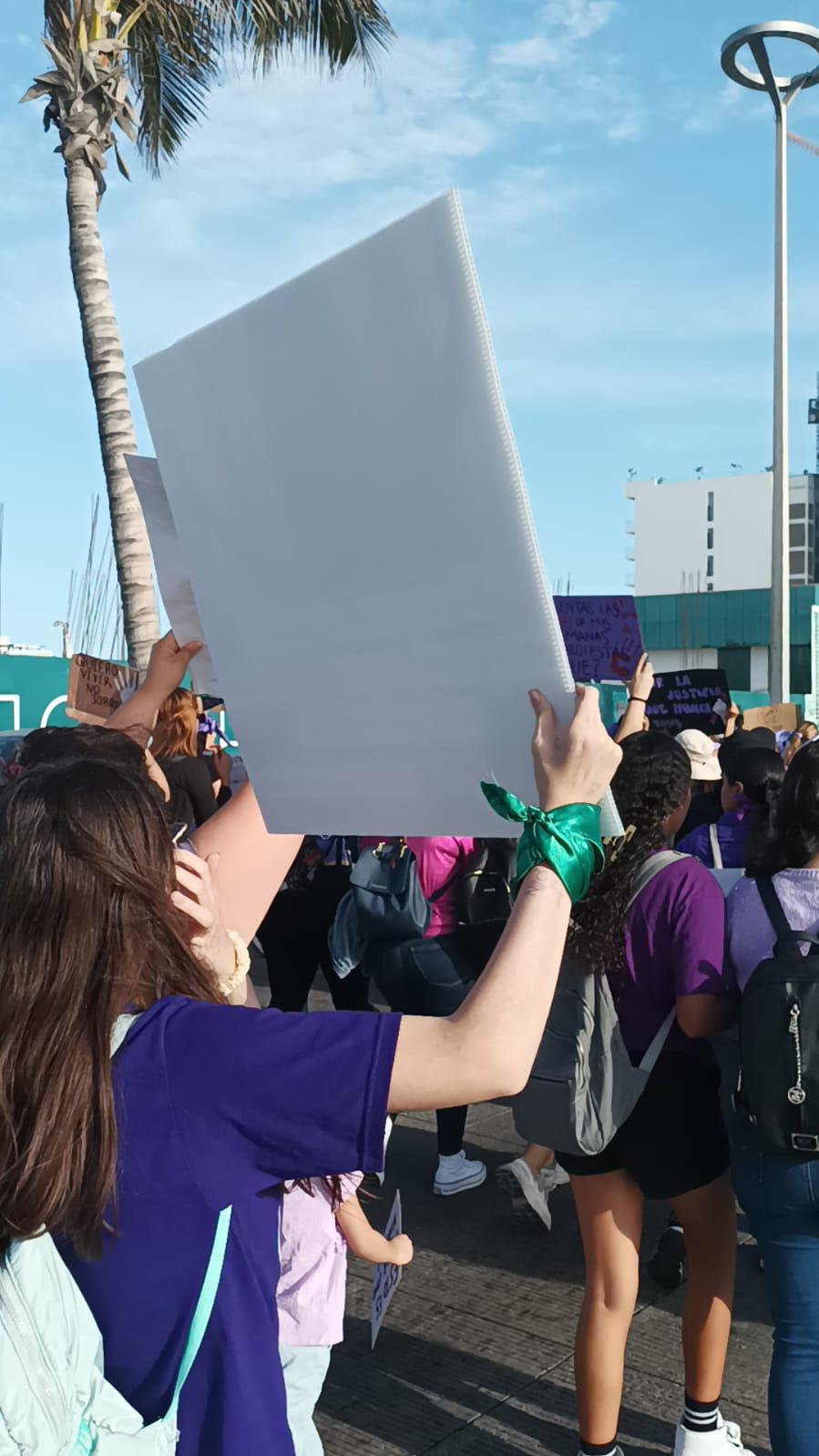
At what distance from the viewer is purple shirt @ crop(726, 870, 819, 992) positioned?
2.80 meters

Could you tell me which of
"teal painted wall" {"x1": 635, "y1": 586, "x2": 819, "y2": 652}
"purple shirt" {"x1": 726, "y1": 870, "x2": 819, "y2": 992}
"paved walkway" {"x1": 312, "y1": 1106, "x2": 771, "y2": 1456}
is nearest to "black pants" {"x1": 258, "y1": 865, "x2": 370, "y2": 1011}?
"paved walkway" {"x1": 312, "y1": 1106, "x2": 771, "y2": 1456}

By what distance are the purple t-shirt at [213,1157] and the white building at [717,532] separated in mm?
99858

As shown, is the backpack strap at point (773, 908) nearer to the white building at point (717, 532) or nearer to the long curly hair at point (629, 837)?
the long curly hair at point (629, 837)

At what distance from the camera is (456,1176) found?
16.6 ft

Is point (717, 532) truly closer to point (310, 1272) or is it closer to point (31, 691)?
point (31, 691)

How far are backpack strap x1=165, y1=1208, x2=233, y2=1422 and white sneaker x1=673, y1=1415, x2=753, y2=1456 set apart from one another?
212cm

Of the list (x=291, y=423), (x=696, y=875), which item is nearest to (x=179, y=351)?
(x=291, y=423)

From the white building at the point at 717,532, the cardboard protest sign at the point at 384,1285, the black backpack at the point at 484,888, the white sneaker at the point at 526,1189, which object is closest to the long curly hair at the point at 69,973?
the cardboard protest sign at the point at 384,1285

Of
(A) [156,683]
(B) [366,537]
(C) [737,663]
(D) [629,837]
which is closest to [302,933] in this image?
(D) [629,837]

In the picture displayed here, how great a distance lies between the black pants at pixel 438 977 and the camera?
16.4 ft

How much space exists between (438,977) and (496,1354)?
153 centimetres

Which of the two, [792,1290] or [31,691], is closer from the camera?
[792,1290]

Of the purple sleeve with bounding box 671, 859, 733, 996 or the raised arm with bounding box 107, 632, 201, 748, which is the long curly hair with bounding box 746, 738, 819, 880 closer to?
the purple sleeve with bounding box 671, 859, 733, 996

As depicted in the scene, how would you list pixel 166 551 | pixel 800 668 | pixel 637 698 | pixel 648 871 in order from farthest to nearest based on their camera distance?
pixel 800 668 < pixel 637 698 < pixel 648 871 < pixel 166 551
